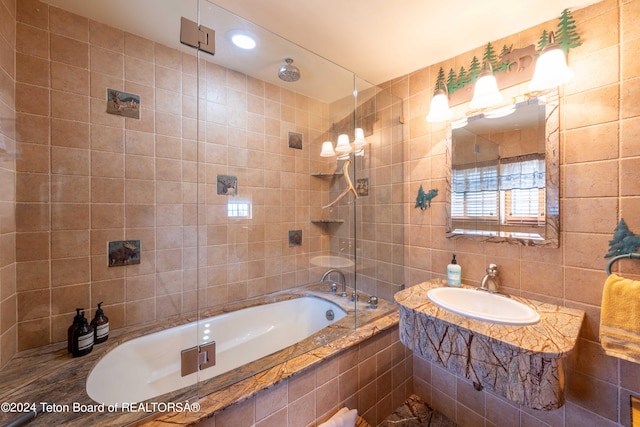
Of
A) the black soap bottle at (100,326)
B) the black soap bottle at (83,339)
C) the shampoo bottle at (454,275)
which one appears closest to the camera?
the black soap bottle at (83,339)

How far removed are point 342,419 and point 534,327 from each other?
95cm

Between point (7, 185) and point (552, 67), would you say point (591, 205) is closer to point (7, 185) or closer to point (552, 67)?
point (552, 67)

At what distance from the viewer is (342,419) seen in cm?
112

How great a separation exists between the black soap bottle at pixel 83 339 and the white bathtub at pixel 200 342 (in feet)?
0.39

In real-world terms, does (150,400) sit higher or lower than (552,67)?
lower

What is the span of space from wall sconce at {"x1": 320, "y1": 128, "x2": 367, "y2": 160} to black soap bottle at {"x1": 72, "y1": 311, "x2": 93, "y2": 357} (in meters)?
2.02

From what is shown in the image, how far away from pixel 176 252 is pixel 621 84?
2.56m

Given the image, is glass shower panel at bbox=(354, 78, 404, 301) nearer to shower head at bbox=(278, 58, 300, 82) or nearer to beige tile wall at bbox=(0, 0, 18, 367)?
shower head at bbox=(278, 58, 300, 82)

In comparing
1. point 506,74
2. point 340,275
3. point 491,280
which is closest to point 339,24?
point 506,74

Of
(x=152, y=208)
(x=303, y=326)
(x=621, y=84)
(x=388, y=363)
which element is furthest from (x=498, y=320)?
(x=152, y=208)

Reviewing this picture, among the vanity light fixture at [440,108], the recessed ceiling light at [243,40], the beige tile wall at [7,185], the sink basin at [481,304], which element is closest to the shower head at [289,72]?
the recessed ceiling light at [243,40]

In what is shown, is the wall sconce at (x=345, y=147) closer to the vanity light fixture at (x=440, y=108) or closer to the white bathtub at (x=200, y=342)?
the vanity light fixture at (x=440, y=108)

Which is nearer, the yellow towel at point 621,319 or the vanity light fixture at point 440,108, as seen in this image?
the yellow towel at point 621,319

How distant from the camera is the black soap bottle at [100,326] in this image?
1341mm
